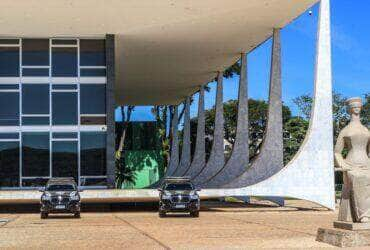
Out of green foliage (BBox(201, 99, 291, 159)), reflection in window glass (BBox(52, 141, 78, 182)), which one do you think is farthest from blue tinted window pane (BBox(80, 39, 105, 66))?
green foliage (BBox(201, 99, 291, 159))

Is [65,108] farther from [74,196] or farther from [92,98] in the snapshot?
[74,196]

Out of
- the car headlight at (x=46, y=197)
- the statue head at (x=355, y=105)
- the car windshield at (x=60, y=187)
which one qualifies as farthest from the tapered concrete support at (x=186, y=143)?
the statue head at (x=355, y=105)

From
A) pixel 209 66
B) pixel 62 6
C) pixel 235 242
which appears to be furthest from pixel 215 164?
pixel 235 242

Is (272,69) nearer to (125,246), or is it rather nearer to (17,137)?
(17,137)

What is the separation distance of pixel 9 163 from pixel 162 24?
10.1 meters

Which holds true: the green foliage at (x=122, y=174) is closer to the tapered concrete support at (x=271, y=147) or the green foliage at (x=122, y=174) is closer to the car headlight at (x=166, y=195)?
the tapered concrete support at (x=271, y=147)

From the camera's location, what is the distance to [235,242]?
16.2 m

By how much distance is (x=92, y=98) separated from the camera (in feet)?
117

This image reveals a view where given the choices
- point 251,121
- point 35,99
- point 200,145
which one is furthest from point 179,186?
point 251,121

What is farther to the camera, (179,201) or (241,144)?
(241,144)

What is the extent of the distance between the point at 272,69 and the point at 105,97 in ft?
28.9

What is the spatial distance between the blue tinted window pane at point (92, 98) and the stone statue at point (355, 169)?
21475 mm

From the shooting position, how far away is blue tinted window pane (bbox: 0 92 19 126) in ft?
116

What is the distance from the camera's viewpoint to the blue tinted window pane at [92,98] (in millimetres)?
35625
